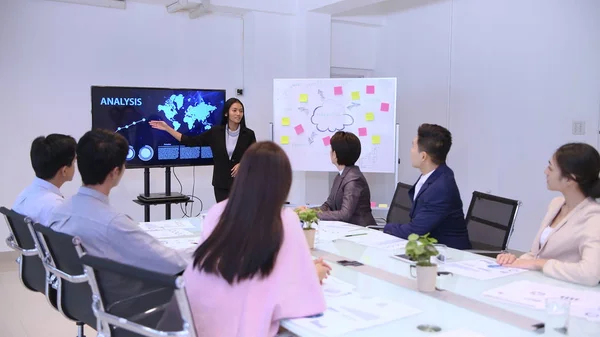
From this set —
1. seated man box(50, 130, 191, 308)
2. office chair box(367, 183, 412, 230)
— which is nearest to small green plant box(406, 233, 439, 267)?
seated man box(50, 130, 191, 308)

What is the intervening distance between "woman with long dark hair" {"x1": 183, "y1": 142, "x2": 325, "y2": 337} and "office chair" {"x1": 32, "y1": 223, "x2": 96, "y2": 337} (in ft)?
1.81

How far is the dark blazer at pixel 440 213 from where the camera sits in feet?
10.2

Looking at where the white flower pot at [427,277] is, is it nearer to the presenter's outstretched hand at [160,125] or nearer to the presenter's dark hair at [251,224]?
the presenter's dark hair at [251,224]

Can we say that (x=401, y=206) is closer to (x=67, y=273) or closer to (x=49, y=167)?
(x=49, y=167)

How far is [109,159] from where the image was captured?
2.32 metres

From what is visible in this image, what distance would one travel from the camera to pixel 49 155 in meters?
2.88

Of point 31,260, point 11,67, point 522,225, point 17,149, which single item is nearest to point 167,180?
point 17,149

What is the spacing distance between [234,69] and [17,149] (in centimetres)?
238

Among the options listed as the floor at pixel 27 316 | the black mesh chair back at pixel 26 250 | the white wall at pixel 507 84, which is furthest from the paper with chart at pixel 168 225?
the white wall at pixel 507 84

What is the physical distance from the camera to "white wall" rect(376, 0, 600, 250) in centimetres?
504

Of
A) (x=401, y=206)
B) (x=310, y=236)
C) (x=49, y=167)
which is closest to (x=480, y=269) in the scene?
(x=310, y=236)

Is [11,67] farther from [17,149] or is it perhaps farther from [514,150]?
[514,150]

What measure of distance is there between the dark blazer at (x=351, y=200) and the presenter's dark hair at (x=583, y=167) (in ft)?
4.93

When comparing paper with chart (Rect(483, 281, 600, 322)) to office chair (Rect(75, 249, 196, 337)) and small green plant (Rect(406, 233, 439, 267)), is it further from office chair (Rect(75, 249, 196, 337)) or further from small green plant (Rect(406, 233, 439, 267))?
office chair (Rect(75, 249, 196, 337))
